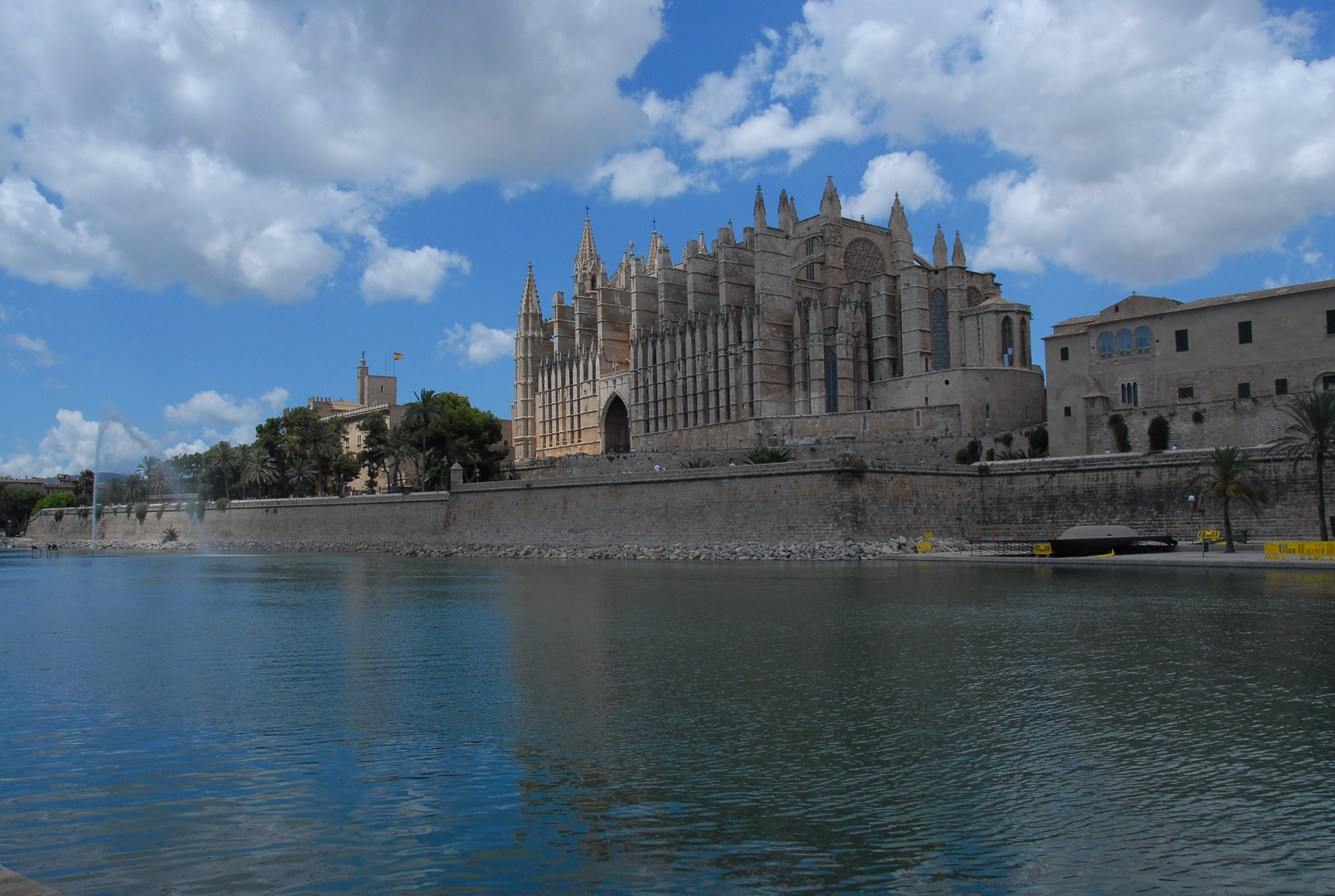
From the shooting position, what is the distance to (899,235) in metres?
62.9

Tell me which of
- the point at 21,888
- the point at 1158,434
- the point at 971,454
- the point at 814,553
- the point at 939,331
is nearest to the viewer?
the point at 21,888

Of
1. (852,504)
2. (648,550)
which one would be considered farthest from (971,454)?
(648,550)

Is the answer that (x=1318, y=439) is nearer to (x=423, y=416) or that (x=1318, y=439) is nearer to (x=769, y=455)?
(x=769, y=455)

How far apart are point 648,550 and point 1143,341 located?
21.2 meters

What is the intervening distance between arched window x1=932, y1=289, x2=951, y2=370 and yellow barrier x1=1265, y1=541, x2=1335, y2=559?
26404 mm

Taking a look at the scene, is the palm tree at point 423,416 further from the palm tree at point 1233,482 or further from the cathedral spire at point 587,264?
the palm tree at point 1233,482

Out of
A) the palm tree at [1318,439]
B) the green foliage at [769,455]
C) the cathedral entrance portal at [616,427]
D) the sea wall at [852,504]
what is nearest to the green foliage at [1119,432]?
the sea wall at [852,504]

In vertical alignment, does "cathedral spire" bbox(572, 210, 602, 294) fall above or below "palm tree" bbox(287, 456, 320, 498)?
above

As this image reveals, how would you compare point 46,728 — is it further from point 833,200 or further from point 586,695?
point 833,200

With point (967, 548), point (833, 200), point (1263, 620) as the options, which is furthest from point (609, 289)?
point (1263, 620)

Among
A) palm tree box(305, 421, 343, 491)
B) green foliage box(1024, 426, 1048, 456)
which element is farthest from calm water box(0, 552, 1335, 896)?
palm tree box(305, 421, 343, 491)

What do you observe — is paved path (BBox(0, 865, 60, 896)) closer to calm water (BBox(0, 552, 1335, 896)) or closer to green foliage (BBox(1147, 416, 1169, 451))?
calm water (BBox(0, 552, 1335, 896))

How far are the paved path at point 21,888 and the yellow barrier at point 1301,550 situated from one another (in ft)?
99.5

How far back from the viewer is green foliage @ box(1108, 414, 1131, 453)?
1507 inches
